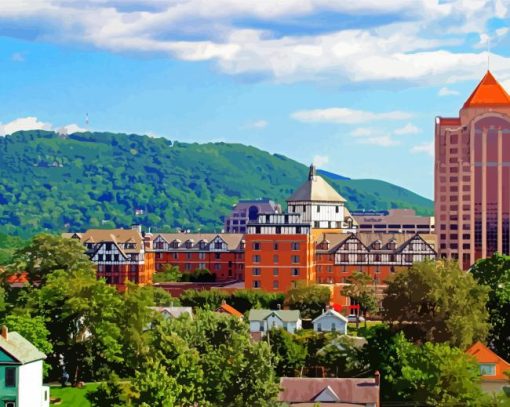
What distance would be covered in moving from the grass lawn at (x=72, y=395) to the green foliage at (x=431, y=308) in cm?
2172

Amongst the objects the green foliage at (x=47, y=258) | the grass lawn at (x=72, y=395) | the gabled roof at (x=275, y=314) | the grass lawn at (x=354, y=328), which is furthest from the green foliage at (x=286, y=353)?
the gabled roof at (x=275, y=314)

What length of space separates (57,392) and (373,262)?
76101 millimetres

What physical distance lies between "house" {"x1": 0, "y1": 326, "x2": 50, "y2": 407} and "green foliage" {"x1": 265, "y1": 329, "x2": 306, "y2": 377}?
24237mm

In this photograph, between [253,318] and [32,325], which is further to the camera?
[253,318]

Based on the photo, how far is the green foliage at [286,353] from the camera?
94.3m

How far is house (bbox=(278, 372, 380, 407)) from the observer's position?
7856 centimetres

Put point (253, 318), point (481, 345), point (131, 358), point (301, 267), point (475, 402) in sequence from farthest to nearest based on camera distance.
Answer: point (301, 267) → point (253, 318) → point (481, 345) → point (131, 358) → point (475, 402)

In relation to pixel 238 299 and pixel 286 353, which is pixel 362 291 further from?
pixel 286 353

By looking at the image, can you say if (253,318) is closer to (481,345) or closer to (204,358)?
(481,345)

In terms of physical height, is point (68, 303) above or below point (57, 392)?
above

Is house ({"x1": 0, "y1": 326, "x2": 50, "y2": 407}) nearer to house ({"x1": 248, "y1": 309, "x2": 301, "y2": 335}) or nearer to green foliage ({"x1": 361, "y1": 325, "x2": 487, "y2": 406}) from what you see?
green foliage ({"x1": 361, "y1": 325, "x2": 487, "y2": 406})

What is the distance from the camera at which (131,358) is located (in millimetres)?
79688

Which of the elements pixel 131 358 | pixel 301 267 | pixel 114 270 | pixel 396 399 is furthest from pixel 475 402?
pixel 114 270

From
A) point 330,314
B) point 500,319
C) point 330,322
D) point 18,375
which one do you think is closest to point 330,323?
point 330,322
